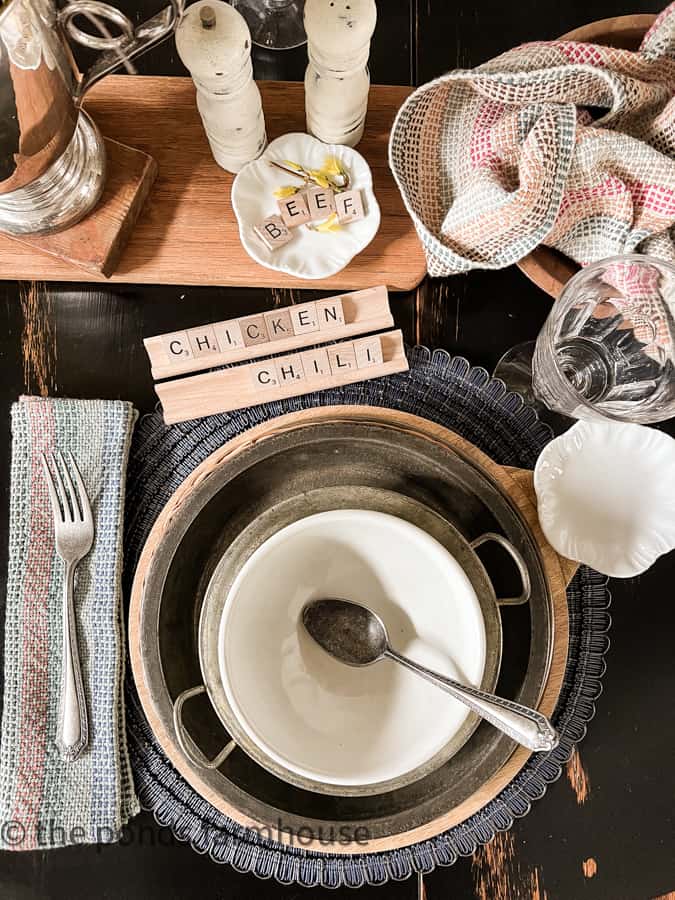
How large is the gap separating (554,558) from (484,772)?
17cm

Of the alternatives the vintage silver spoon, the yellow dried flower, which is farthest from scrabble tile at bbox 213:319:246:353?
the vintage silver spoon

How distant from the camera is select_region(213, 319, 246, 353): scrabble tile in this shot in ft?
1.99

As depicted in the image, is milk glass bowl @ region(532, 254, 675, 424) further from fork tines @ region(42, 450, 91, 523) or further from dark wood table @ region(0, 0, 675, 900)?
fork tines @ region(42, 450, 91, 523)

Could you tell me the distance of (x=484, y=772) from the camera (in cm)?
54

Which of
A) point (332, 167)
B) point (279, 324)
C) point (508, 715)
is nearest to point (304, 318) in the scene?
point (279, 324)

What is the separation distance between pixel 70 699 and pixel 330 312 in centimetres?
37

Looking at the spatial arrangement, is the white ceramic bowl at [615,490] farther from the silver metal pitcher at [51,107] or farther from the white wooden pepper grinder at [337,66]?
the silver metal pitcher at [51,107]

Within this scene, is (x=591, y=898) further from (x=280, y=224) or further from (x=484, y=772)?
(x=280, y=224)

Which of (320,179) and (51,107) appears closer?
(51,107)

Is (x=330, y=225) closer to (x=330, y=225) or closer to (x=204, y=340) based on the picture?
(x=330, y=225)

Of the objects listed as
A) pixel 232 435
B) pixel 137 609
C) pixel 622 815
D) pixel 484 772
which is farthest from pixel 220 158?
pixel 622 815

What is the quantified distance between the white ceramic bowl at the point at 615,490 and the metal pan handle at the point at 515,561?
56 millimetres

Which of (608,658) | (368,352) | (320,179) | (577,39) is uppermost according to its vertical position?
(577,39)

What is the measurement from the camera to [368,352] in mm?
602
